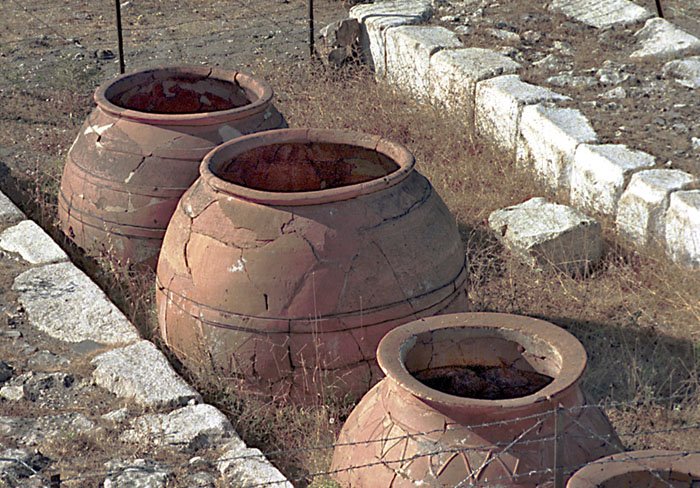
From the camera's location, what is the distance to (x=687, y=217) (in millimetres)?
5773

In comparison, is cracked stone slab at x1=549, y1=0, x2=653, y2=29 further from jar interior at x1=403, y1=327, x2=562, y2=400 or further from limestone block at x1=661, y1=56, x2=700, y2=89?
jar interior at x1=403, y1=327, x2=562, y2=400

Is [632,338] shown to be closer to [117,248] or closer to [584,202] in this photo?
[584,202]

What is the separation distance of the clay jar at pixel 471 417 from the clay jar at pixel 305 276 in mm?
675

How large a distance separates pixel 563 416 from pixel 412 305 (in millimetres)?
1211

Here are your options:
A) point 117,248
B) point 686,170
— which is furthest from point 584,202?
point 117,248

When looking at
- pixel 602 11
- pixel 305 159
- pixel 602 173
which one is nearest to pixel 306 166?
pixel 305 159

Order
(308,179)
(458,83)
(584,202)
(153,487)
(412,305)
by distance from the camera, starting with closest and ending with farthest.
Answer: (153,487) < (412,305) < (308,179) < (584,202) < (458,83)

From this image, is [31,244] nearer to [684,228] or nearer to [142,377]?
[142,377]

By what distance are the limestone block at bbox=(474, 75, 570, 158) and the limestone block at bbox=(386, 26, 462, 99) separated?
0.81 meters

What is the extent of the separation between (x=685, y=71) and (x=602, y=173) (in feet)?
5.98

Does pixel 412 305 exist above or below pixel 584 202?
above

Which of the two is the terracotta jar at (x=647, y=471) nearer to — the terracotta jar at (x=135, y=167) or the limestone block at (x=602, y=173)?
the terracotta jar at (x=135, y=167)

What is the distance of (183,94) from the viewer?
20.4 feet

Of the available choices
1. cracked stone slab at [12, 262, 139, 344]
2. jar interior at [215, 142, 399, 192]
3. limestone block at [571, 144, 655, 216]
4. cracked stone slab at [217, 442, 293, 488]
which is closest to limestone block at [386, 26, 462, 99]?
limestone block at [571, 144, 655, 216]
